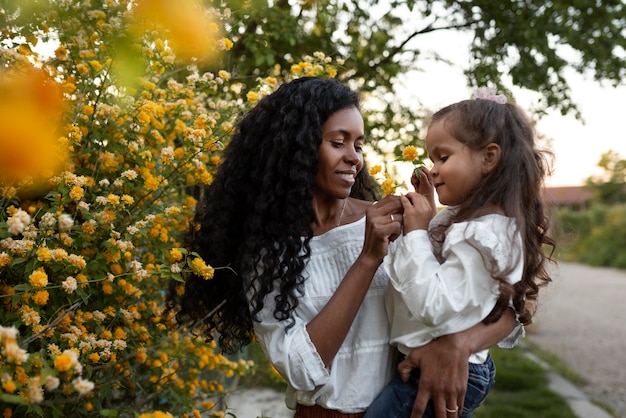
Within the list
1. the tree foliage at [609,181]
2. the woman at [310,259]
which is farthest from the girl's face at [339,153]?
the tree foliage at [609,181]

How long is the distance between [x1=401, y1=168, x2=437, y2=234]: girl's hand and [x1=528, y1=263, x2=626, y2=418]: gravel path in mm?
618

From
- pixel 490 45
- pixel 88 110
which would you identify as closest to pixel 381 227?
pixel 88 110

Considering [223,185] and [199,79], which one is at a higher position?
[199,79]

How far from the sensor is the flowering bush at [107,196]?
1702mm

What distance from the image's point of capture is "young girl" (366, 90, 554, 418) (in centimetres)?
153

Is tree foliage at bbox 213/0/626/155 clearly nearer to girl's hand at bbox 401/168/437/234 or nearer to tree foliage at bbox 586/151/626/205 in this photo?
girl's hand at bbox 401/168/437/234

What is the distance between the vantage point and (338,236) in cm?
184

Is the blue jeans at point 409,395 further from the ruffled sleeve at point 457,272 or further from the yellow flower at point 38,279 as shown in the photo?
the yellow flower at point 38,279

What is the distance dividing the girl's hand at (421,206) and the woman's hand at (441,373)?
28 centimetres

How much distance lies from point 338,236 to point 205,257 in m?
0.42

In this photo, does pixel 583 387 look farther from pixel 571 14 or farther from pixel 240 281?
pixel 240 281

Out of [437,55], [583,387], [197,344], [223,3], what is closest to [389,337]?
[197,344]

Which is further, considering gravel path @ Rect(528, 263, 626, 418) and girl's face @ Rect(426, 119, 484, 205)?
gravel path @ Rect(528, 263, 626, 418)

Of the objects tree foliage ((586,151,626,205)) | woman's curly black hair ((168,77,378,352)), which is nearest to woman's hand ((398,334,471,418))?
woman's curly black hair ((168,77,378,352))
